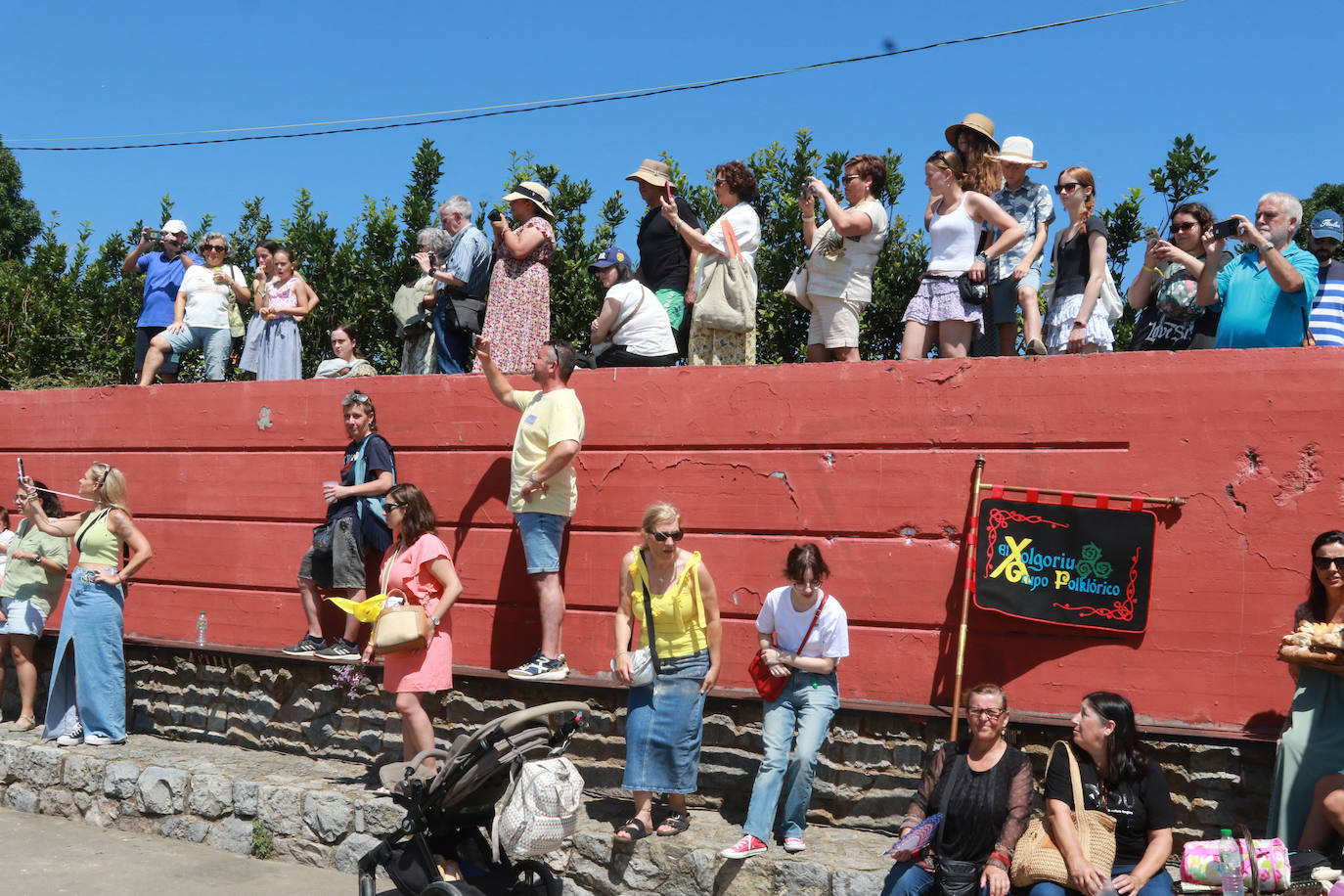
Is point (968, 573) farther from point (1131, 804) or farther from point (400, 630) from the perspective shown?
point (400, 630)

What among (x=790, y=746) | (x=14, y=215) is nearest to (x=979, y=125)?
(x=790, y=746)

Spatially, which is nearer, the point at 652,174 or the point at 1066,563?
the point at 1066,563

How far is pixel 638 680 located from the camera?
21.4 ft

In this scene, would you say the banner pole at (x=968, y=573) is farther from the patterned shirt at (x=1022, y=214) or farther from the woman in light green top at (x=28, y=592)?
the woman in light green top at (x=28, y=592)

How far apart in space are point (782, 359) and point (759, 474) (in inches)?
152

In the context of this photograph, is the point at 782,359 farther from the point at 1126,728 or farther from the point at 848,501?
the point at 1126,728

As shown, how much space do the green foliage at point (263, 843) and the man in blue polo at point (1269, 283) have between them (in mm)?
5839

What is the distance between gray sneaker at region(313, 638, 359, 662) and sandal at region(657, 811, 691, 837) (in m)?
2.55

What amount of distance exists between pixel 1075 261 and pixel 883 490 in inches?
69.6

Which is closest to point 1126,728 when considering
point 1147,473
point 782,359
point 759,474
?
point 1147,473

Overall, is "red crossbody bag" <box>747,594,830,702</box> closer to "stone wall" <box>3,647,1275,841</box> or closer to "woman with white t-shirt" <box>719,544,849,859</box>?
"woman with white t-shirt" <box>719,544,849,859</box>

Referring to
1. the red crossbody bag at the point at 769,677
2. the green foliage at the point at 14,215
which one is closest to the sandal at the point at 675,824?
the red crossbody bag at the point at 769,677

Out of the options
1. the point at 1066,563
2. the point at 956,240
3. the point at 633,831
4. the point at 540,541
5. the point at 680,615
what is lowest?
the point at 633,831

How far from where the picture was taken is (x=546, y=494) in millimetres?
7344
